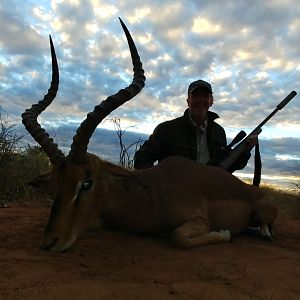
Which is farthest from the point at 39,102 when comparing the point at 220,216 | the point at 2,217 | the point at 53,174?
the point at 220,216

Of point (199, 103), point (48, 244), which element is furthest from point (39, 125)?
point (199, 103)

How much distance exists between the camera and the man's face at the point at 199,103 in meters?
7.65

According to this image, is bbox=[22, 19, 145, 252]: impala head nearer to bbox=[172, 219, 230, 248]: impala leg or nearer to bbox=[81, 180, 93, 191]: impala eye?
bbox=[81, 180, 93, 191]: impala eye

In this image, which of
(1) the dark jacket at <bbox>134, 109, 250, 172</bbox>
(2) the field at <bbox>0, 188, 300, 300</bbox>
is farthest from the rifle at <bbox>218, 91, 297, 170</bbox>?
(2) the field at <bbox>0, 188, 300, 300</bbox>

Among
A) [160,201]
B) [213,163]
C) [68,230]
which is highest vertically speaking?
[213,163]

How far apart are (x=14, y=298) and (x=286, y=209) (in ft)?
24.9

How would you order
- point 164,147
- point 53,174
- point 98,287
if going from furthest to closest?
point 164,147, point 53,174, point 98,287

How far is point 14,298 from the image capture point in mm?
3020

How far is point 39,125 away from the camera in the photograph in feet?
16.7

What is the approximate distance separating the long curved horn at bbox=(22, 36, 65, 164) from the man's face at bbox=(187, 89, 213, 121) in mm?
2857

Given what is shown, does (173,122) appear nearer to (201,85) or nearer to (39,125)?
(201,85)

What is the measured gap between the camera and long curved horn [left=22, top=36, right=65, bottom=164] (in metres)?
4.84

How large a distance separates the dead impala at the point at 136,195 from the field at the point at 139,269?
0.18 m

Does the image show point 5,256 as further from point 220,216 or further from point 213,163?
point 213,163
